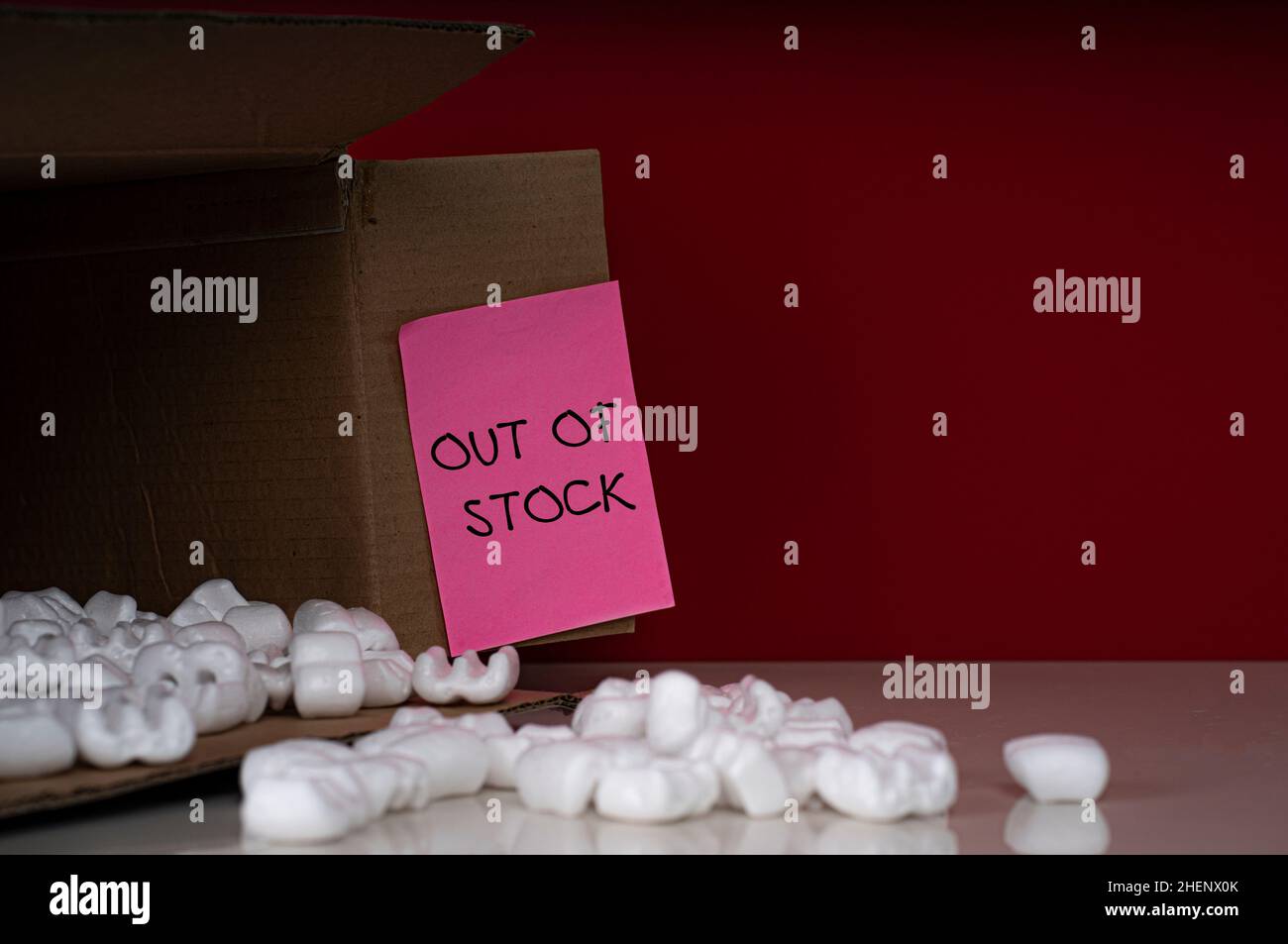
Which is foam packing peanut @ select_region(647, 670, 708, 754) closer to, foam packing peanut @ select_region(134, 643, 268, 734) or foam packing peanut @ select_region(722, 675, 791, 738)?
foam packing peanut @ select_region(722, 675, 791, 738)

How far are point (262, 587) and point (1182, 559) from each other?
2.37 ft

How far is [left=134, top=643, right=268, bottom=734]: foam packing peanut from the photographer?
0.76 meters

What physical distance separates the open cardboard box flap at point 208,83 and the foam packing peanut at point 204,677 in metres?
0.29

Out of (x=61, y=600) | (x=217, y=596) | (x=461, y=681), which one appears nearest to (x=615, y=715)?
(x=461, y=681)

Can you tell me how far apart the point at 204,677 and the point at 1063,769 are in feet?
1.45

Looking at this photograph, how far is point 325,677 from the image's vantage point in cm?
82

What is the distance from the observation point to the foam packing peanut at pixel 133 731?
688 mm

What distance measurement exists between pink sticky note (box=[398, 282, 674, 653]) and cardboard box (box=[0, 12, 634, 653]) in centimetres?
2

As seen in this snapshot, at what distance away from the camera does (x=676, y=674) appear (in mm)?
681

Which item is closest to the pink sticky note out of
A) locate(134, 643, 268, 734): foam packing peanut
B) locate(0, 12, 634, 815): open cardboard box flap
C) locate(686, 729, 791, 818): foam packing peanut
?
locate(0, 12, 634, 815): open cardboard box flap

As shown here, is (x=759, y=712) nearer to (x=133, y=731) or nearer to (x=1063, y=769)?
(x=1063, y=769)
